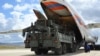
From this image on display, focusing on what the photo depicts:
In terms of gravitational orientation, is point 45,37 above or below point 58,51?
above

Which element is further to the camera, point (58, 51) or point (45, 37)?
point (58, 51)

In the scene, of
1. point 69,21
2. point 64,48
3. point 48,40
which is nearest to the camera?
point 48,40

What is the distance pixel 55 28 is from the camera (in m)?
20.1

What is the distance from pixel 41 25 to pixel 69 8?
381 centimetres

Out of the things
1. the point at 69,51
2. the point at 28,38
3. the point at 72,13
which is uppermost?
the point at 72,13

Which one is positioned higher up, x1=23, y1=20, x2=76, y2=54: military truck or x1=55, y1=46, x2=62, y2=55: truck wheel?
x1=23, y1=20, x2=76, y2=54: military truck

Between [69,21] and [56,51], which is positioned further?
[69,21]

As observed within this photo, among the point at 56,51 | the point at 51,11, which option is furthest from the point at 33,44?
the point at 51,11

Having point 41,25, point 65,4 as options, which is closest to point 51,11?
point 65,4

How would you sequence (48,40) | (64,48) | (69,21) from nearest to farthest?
1. (48,40)
2. (64,48)
3. (69,21)

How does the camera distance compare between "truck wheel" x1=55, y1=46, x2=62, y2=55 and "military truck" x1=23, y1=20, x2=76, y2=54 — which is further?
"truck wheel" x1=55, y1=46, x2=62, y2=55

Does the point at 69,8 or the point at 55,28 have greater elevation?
the point at 69,8

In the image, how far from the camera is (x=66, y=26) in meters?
24.0

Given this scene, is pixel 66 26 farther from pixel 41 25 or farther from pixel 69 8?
pixel 41 25
